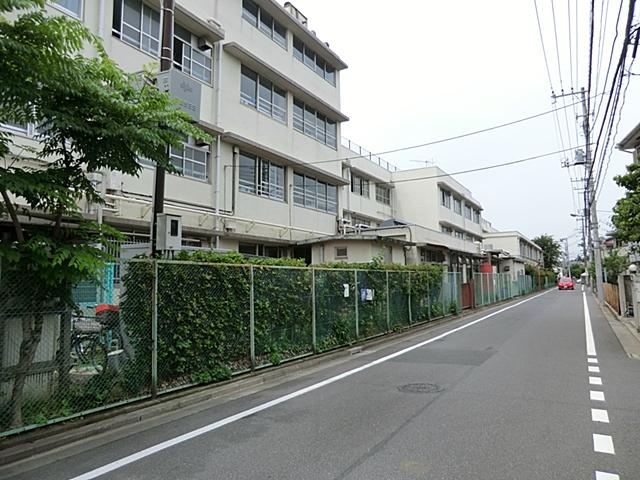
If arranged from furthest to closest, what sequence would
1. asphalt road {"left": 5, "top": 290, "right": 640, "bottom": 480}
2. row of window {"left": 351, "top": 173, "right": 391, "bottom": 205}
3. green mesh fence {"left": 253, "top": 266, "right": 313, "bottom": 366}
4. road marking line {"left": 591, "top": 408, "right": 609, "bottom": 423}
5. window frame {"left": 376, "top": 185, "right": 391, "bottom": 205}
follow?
window frame {"left": 376, "top": 185, "right": 391, "bottom": 205} → row of window {"left": 351, "top": 173, "right": 391, "bottom": 205} → green mesh fence {"left": 253, "top": 266, "right": 313, "bottom": 366} → road marking line {"left": 591, "top": 408, "right": 609, "bottom": 423} → asphalt road {"left": 5, "top": 290, "right": 640, "bottom": 480}

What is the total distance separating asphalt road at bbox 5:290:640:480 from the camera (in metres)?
4.18

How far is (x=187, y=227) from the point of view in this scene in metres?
13.6

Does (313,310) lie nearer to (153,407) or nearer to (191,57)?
(153,407)

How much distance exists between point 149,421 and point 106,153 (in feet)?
11.5

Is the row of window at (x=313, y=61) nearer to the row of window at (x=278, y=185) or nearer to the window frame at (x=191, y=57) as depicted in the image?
the row of window at (x=278, y=185)

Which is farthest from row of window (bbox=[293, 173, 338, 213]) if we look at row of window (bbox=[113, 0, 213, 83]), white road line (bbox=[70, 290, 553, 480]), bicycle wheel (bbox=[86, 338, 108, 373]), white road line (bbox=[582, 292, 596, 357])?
bicycle wheel (bbox=[86, 338, 108, 373])

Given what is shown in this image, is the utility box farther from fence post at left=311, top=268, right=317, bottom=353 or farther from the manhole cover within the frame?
the manhole cover

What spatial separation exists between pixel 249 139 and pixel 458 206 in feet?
97.3

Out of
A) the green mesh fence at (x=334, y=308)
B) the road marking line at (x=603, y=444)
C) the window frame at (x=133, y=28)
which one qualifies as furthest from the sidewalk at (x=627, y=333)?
the window frame at (x=133, y=28)

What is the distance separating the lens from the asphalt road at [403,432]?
418 cm

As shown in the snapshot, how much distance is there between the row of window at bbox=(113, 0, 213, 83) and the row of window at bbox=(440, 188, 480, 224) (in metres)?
25.1

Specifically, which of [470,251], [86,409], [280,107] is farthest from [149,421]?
[470,251]

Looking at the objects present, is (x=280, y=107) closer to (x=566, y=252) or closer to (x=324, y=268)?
(x=324, y=268)

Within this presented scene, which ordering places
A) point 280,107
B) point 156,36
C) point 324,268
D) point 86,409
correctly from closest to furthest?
point 86,409, point 324,268, point 156,36, point 280,107
